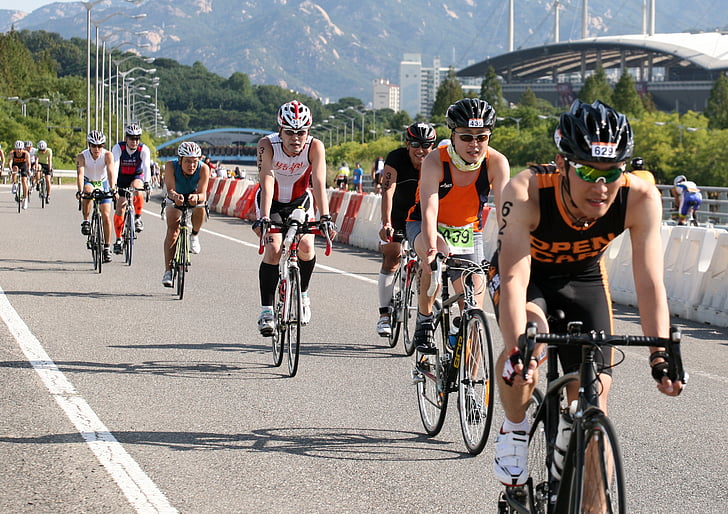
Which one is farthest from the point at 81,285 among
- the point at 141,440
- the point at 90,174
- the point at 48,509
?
the point at 48,509

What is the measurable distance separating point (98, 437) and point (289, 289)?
2555 millimetres

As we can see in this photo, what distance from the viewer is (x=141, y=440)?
6.38 meters

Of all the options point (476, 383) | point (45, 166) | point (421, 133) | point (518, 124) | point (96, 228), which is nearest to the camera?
point (476, 383)

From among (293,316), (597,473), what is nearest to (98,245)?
(293,316)

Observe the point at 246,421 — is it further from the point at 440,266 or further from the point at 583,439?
the point at 583,439

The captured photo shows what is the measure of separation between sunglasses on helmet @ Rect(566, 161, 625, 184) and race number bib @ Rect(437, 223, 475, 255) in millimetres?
3352

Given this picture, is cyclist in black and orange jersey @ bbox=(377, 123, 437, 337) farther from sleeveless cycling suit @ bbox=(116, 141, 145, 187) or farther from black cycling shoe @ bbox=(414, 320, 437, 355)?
sleeveless cycling suit @ bbox=(116, 141, 145, 187)

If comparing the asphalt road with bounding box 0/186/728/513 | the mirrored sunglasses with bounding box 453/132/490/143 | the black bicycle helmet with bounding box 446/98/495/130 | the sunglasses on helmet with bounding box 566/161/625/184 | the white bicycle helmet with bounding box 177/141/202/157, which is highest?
the black bicycle helmet with bounding box 446/98/495/130

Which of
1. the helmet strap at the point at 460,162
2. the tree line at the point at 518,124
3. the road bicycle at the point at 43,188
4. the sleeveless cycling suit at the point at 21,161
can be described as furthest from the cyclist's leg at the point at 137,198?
the tree line at the point at 518,124

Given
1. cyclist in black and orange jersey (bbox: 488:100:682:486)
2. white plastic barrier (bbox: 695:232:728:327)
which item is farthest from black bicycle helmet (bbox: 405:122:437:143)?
cyclist in black and orange jersey (bbox: 488:100:682:486)

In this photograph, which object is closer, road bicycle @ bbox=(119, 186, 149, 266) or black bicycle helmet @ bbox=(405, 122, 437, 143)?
black bicycle helmet @ bbox=(405, 122, 437, 143)

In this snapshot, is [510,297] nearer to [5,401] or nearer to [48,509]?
[48,509]

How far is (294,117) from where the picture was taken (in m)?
8.78

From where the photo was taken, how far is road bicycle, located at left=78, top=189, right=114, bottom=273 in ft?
50.7
